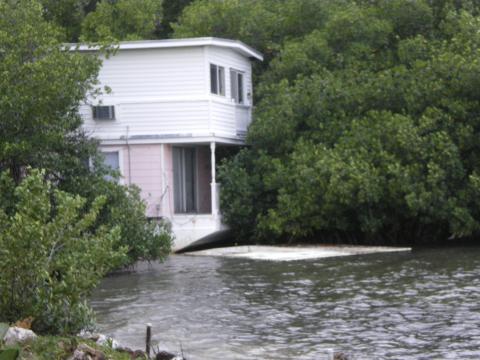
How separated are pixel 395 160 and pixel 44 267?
51.3ft

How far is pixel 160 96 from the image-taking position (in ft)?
91.8

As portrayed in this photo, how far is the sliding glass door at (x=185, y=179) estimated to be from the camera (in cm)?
2892

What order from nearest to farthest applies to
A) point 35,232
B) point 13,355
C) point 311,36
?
1. point 13,355
2. point 35,232
3. point 311,36

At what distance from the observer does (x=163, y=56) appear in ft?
91.5

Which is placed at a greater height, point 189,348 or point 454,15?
point 454,15

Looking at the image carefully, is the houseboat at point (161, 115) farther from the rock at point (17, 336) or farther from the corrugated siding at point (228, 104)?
the rock at point (17, 336)

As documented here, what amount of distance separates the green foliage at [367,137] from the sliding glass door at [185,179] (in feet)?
5.40

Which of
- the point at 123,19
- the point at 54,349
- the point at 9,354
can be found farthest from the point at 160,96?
the point at 9,354

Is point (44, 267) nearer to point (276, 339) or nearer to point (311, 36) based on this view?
point (276, 339)

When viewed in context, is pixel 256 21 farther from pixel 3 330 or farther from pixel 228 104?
pixel 3 330

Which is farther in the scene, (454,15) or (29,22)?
(454,15)

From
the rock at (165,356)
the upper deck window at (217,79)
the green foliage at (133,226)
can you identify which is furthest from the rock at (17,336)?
the upper deck window at (217,79)

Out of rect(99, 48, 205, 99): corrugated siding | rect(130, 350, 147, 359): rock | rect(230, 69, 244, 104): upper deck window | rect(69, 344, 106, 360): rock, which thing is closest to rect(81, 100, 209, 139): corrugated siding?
rect(99, 48, 205, 99): corrugated siding

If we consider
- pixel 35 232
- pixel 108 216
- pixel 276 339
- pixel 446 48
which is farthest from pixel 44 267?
pixel 446 48
